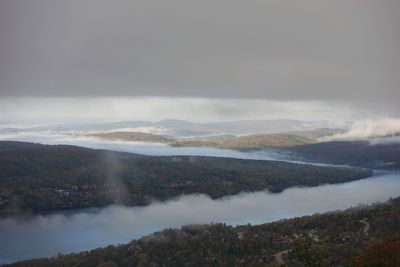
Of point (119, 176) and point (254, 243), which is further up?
point (119, 176)

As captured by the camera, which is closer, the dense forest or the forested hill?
the dense forest

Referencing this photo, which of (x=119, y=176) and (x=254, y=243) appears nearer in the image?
(x=254, y=243)

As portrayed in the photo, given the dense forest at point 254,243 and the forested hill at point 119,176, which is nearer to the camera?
the dense forest at point 254,243
